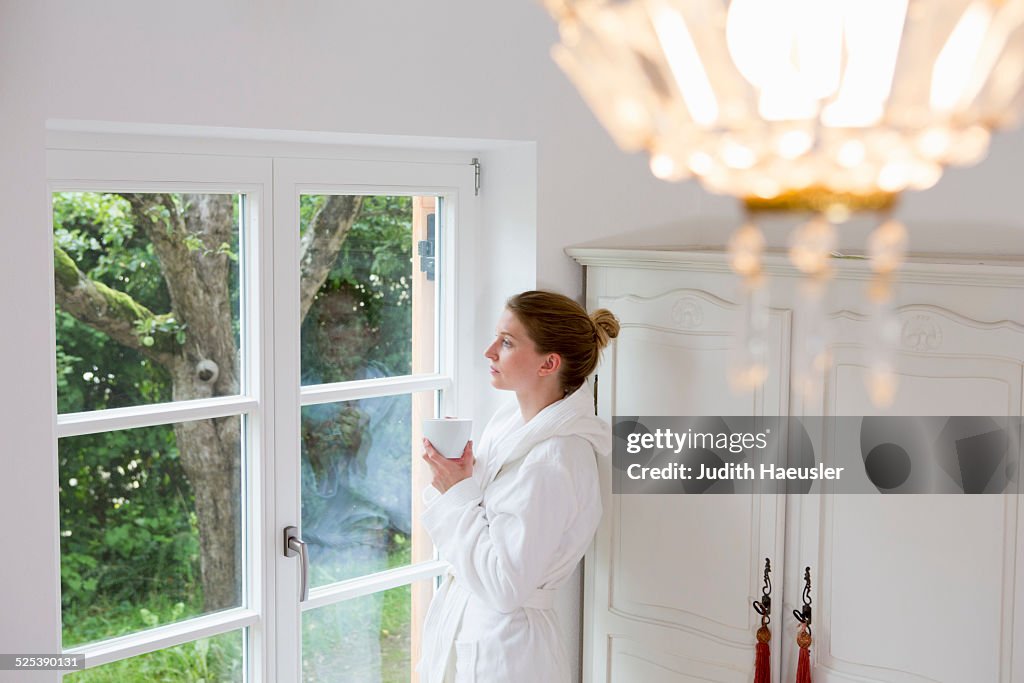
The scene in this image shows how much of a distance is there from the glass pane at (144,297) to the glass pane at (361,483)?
29cm

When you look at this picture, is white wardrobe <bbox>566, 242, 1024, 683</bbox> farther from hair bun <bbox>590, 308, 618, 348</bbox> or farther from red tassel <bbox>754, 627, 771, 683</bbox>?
hair bun <bbox>590, 308, 618, 348</bbox>

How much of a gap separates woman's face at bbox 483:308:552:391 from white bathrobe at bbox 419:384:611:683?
0.08 metres

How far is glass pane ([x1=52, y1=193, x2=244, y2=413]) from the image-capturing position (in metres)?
1.98

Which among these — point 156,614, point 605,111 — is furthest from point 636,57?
point 156,614

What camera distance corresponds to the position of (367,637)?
2.56 meters

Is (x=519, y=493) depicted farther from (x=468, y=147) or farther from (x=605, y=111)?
(x=605, y=111)

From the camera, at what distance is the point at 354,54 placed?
214 cm

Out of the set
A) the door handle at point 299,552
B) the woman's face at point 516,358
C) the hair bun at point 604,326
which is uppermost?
the hair bun at point 604,326

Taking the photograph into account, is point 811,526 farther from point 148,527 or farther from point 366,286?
point 148,527

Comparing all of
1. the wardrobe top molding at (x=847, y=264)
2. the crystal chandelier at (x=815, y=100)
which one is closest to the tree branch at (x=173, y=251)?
the wardrobe top molding at (x=847, y=264)

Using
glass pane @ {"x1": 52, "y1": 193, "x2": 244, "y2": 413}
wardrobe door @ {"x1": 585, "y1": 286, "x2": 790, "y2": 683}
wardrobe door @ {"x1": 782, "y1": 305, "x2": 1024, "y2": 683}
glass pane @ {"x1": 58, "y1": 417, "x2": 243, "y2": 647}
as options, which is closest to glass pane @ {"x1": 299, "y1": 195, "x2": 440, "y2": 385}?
glass pane @ {"x1": 52, "y1": 193, "x2": 244, "y2": 413}

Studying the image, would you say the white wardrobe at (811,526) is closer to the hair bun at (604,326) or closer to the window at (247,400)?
the hair bun at (604,326)

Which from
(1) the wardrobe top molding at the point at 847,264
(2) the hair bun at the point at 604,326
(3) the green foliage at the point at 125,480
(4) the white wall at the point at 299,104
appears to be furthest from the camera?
(2) the hair bun at the point at 604,326

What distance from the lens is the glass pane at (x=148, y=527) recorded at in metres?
2.04
